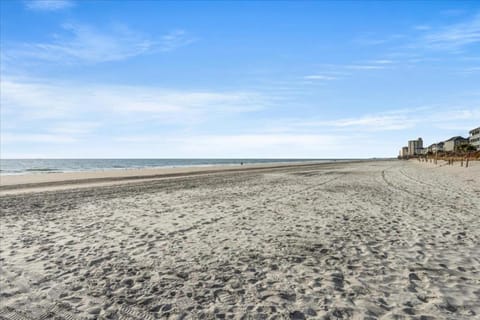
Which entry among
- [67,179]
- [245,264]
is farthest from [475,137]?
[245,264]

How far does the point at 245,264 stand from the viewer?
6.70 metres

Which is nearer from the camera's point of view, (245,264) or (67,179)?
(245,264)

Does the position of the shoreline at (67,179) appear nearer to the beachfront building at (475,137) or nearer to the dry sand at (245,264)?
the dry sand at (245,264)

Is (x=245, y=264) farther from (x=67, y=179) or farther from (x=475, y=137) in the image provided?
(x=475, y=137)

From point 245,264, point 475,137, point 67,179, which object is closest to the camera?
point 245,264

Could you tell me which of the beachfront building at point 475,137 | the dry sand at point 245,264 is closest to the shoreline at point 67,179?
the dry sand at point 245,264

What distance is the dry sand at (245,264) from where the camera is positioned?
486cm

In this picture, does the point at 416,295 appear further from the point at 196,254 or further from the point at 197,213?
the point at 197,213

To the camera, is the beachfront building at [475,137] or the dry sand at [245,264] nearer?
the dry sand at [245,264]

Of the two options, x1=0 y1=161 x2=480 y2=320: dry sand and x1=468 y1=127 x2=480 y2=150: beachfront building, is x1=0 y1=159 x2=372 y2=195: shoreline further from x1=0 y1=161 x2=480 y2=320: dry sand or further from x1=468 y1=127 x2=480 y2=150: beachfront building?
x1=468 y1=127 x2=480 y2=150: beachfront building

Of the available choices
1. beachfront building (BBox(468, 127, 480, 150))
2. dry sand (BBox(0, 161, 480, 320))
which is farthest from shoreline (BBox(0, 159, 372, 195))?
beachfront building (BBox(468, 127, 480, 150))

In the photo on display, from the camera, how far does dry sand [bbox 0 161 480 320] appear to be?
486cm

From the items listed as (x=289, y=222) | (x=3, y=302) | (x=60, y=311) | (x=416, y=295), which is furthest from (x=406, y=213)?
(x=3, y=302)

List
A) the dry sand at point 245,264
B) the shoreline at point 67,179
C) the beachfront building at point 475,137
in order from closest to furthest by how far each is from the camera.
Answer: the dry sand at point 245,264
the shoreline at point 67,179
the beachfront building at point 475,137
